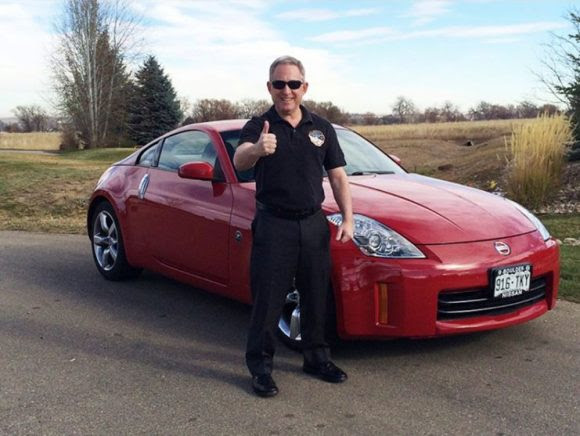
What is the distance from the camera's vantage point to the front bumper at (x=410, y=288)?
12.0 feet

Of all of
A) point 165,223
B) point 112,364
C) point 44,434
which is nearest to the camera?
point 44,434

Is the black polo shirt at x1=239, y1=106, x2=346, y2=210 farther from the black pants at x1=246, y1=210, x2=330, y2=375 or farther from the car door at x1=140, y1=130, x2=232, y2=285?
the car door at x1=140, y1=130, x2=232, y2=285

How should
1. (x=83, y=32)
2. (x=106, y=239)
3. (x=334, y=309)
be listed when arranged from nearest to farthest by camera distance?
(x=334, y=309)
(x=106, y=239)
(x=83, y=32)

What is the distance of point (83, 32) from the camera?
50156 mm

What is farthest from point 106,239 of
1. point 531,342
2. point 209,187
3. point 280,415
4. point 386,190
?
point 531,342

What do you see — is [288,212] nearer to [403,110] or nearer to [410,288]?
[410,288]

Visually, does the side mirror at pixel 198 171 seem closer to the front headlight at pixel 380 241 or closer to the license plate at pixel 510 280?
the front headlight at pixel 380 241

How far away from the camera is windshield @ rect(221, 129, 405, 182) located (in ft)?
16.4

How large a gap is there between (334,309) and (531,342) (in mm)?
1418

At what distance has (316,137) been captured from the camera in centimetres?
350

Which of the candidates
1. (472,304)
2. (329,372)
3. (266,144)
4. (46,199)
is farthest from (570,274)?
(46,199)

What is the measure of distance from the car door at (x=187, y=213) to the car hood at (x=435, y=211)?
84 centimetres

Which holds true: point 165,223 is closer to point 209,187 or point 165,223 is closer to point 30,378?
point 209,187

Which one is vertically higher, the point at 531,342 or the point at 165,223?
the point at 165,223
